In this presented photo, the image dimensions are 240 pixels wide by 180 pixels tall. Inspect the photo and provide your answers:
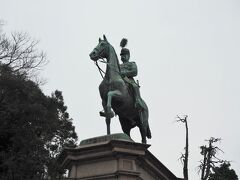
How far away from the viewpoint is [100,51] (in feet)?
34.1

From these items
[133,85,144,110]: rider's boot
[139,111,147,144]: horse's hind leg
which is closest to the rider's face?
[133,85,144,110]: rider's boot

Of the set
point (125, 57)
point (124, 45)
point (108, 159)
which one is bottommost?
point (108, 159)

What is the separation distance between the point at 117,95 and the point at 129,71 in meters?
1.31

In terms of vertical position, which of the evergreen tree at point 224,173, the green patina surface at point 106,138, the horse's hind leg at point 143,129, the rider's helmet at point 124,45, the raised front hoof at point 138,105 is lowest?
the green patina surface at point 106,138

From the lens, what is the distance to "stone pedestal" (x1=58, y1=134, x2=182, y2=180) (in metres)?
8.27

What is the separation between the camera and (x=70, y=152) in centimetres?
866

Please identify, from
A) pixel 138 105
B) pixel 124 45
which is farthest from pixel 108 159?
pixel 124 45

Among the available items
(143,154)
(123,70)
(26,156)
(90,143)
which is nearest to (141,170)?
(143,154)

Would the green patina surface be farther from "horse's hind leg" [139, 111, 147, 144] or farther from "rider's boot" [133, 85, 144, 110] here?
"horse's hind leg" [139, 111, 147, 144]

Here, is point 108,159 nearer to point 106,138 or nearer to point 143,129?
point 106,138

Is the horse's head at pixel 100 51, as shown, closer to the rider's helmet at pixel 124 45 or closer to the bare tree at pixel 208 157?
the rider's helmet at pixel 124 45

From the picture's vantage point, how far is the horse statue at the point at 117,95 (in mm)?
9969

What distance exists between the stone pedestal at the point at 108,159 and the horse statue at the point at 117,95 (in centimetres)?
117

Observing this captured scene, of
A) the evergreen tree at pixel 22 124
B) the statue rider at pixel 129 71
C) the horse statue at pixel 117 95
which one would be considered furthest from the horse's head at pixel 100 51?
the evergreen tree at pixel 22 124
